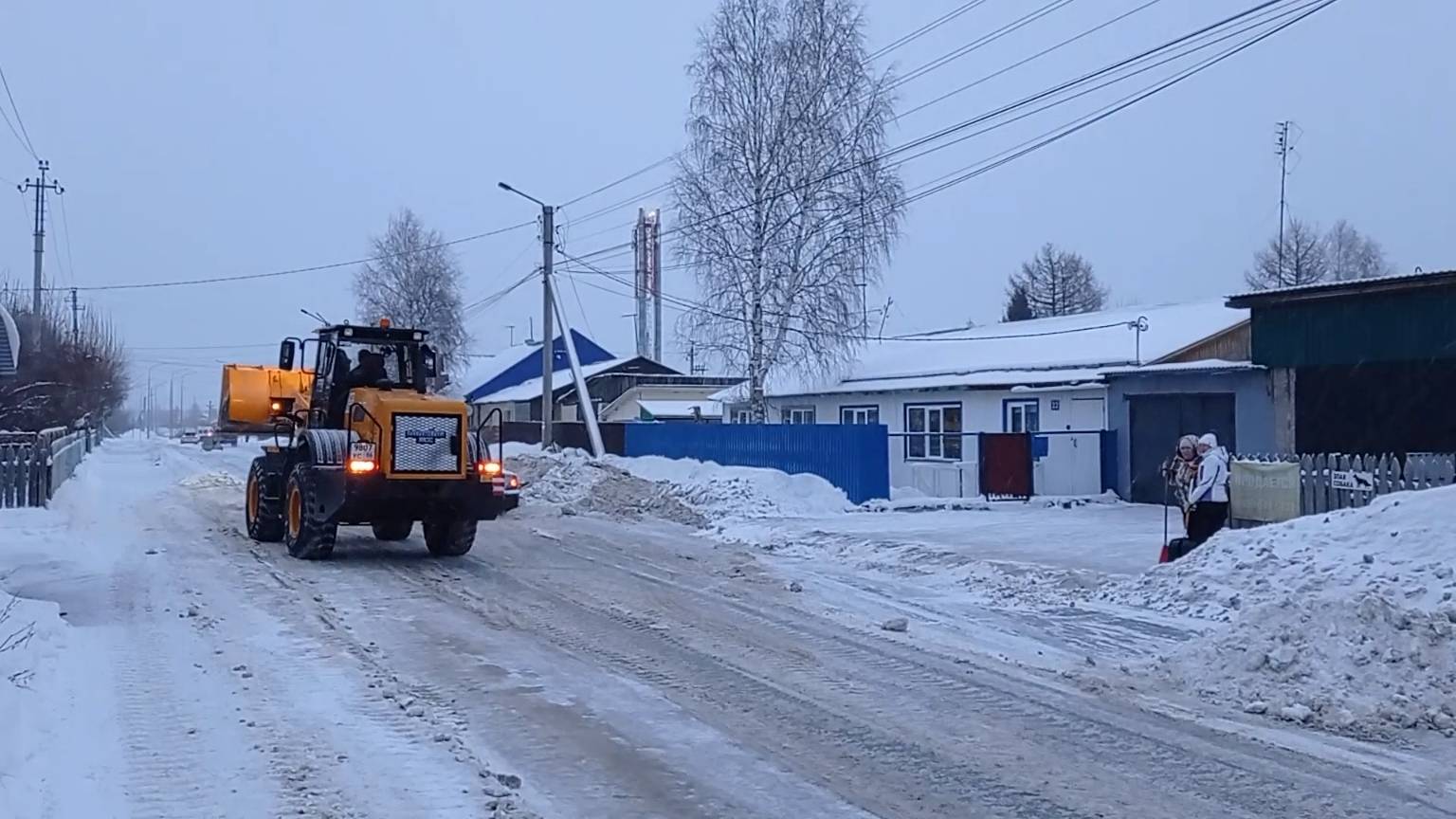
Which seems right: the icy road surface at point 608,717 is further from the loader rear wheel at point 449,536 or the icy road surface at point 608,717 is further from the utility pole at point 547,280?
the utility pole at point 547,280

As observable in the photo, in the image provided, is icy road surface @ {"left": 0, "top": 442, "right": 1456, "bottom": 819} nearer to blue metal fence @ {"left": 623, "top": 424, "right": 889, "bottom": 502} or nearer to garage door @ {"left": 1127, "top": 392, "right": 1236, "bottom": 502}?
blue metal fence @ {"left": 623, "top": 424, "right": 889, "bottom": 502}

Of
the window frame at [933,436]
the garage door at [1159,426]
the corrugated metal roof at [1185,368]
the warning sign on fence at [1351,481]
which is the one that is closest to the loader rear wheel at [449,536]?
the warning sign on fence at [1351,481]

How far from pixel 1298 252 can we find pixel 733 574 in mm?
70593

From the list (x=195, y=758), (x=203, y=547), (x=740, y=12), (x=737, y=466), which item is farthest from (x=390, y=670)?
(x=740, y=12)

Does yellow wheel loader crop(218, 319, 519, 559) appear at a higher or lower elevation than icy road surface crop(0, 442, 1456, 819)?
higher

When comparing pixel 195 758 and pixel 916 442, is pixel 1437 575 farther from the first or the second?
pixel 916 442

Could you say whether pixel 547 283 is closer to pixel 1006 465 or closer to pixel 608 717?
pixel 1006 465

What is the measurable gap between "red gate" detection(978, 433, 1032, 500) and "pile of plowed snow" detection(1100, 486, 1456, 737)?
13636 mm

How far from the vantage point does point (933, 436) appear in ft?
104

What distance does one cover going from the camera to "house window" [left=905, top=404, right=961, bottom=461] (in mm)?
31703

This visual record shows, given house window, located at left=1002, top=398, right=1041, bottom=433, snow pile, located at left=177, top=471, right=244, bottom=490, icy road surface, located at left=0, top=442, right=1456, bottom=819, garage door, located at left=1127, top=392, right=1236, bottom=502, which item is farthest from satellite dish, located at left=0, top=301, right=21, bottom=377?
snow pile, located at left=177, top=471, right=244, bottom=490

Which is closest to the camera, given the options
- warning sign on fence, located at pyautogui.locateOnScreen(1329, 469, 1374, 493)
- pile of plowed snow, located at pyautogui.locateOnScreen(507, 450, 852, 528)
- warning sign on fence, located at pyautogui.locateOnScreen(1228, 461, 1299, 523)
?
warning sign on fence, located at pyautogui.locateOnScreen(1329, 469, 1374, 493)

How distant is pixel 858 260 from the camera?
34438mm

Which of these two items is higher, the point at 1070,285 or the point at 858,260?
the point at 1070,285
